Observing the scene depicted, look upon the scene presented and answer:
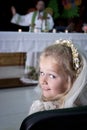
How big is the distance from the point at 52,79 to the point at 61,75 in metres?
0.03

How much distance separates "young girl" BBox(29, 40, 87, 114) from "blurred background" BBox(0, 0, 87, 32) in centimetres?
619

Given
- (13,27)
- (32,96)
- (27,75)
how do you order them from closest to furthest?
(32,96), (27,75), (13,27)

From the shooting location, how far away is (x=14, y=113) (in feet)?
9.69

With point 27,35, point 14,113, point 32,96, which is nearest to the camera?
point 14,113

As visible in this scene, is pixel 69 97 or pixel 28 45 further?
pixel 28 45

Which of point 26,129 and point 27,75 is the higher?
point 26,129

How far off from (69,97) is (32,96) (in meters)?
2.75

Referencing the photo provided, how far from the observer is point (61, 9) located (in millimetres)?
7609

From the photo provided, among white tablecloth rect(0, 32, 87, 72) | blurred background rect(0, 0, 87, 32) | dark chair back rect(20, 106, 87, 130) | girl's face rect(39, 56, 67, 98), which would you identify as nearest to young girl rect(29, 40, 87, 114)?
→ girl's face rect(39, 56, 67, 98)

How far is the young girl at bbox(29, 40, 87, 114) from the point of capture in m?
0.87

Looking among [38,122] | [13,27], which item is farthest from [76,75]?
[13,27]

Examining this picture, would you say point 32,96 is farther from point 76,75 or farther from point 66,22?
point 66,22

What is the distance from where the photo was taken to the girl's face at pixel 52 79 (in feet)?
2.96

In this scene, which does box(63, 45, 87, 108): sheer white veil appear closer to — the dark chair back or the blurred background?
the dark chair back
